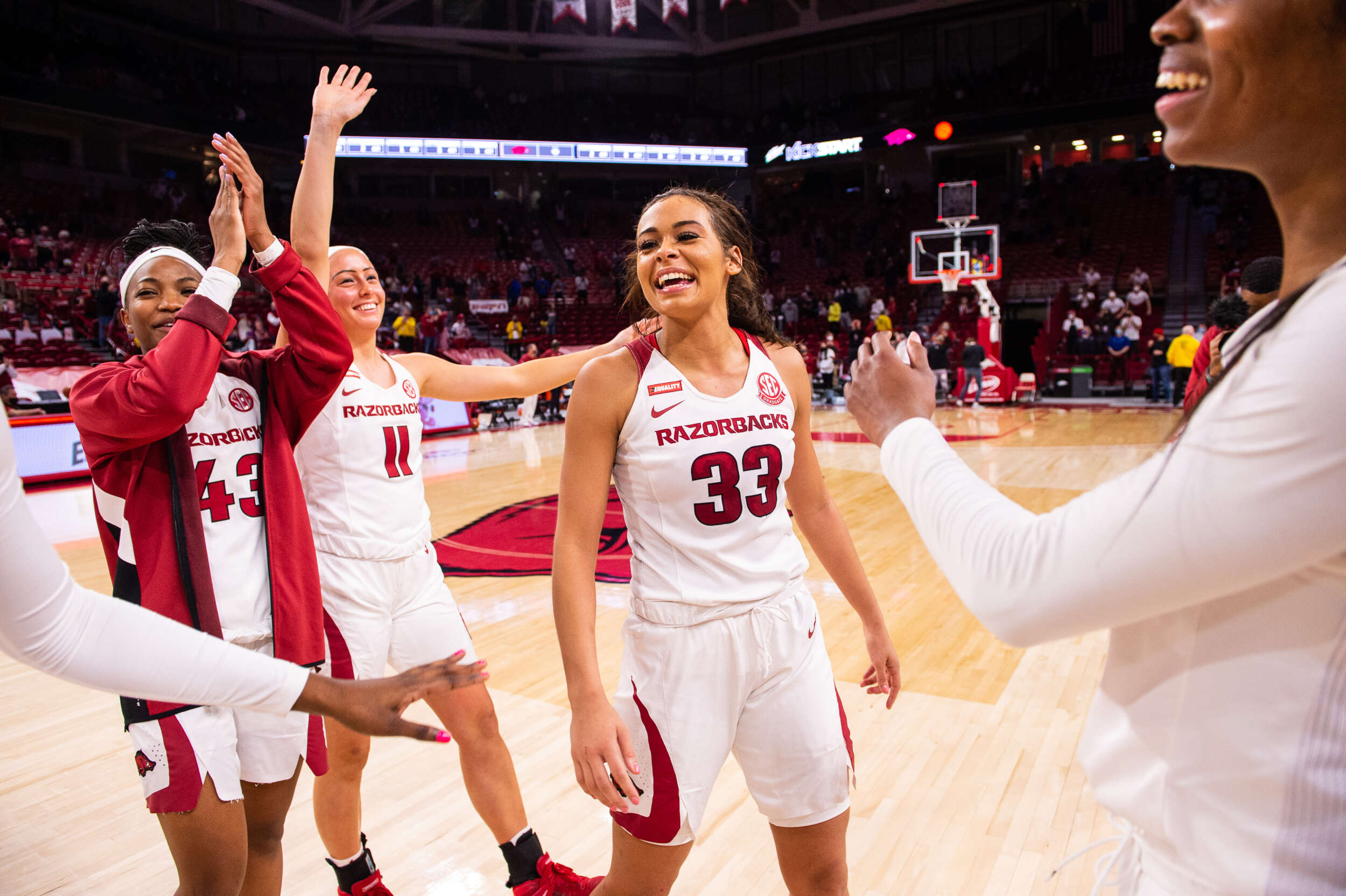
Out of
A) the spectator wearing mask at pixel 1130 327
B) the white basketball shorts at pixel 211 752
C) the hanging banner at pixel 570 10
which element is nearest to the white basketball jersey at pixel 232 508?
the white basketball shorts at pixel 211 752

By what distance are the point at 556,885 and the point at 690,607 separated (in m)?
1.15

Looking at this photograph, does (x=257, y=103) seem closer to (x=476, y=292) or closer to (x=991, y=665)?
(x=476, y=292)

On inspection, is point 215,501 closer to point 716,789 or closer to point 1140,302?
point 716,789

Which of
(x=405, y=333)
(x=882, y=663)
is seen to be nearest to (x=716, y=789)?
(x=882, y=663)

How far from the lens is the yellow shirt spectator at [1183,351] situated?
15102 mm

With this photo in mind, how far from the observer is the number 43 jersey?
1.97 meters

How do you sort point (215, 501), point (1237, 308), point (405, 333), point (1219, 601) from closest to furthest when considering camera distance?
point (1219, 601) < point (215, 501) < point (1237, 308) < point (405, 333)

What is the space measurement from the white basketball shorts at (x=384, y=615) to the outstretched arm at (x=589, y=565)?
0.83 metres

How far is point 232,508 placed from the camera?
81.8 inches

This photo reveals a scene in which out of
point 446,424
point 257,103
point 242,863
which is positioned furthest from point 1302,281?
point 257,103

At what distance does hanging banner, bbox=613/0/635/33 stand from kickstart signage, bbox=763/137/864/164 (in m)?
5.93

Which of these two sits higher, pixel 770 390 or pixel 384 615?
pixel 770 390

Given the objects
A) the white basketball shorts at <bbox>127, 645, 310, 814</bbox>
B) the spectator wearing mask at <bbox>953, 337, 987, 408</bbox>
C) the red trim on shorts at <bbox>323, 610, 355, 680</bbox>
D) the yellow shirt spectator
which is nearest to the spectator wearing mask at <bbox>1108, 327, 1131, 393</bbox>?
the yellow shirt spectator

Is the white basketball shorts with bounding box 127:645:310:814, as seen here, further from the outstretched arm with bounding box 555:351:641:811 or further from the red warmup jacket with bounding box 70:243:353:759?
the outstretched arm with bounding box 555:351:641:811
